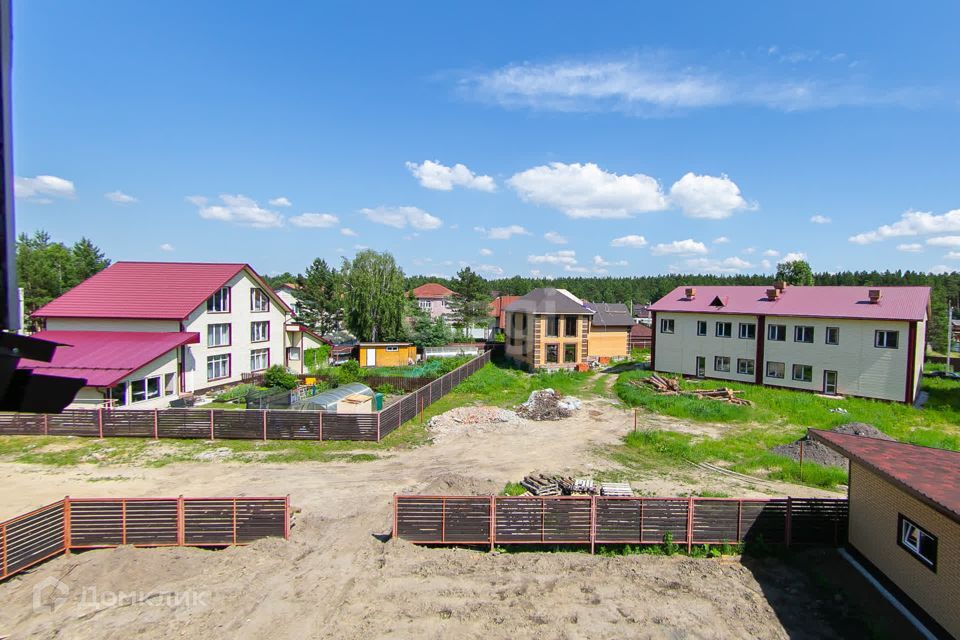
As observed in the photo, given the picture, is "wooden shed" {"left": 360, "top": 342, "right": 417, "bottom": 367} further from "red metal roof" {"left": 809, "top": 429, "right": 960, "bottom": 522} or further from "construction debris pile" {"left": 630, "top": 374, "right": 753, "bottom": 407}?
"red metal roof" {"left": 809, "top": 429, "right": 960, "bottom": 522}

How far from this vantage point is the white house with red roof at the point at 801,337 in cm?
3117

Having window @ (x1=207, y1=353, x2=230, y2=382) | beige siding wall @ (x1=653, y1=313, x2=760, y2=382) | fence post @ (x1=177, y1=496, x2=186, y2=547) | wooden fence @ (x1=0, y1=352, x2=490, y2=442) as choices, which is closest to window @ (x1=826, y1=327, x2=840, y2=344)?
beige siding wall @ (x1=653, y1=313, x2=760, y2=382)

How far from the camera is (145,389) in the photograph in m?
28.2

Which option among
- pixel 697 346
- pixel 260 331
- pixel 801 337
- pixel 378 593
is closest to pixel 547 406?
pixel 697 346

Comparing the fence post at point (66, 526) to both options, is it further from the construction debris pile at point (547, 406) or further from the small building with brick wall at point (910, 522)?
the small building with brick wall at point (910, 522)

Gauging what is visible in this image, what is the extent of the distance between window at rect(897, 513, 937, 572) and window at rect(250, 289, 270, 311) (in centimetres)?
3782

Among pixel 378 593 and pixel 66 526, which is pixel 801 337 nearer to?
pixel 378 593

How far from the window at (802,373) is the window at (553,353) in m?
18.0

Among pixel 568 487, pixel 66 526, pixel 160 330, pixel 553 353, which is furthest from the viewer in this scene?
pixel 553 353

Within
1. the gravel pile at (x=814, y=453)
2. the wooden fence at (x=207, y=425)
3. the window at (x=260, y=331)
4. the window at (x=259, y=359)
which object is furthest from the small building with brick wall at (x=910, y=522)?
the window at (x=260, y=331)

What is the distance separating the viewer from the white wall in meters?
32.1

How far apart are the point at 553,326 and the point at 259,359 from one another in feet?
79.9

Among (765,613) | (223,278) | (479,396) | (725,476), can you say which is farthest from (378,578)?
(223,278)

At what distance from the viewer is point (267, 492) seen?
1766 cm
